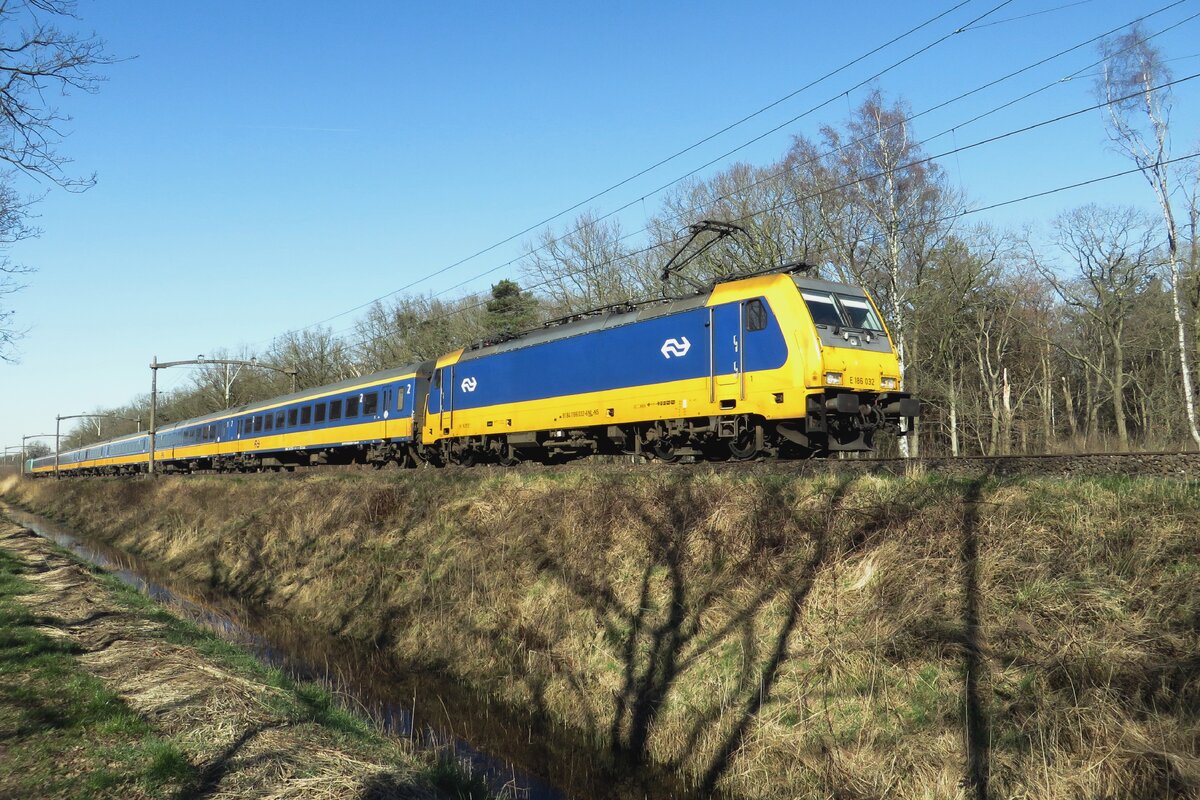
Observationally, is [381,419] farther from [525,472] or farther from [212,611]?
[525,472]

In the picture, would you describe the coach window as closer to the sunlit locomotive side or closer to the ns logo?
the sunlit locomotive side

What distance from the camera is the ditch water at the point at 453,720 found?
298 inches

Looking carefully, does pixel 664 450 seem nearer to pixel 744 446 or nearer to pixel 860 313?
pixel 744 446

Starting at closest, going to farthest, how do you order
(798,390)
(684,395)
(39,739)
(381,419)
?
(39,739) → (798,390) → (684,395) → (381,419)

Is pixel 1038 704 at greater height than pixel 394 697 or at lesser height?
greater

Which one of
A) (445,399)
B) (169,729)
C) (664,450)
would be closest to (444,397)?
(445,399)

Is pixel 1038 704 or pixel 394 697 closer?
pixel 1038 704

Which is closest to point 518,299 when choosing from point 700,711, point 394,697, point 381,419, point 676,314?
point 381,419

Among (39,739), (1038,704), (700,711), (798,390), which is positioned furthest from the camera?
(798,390)

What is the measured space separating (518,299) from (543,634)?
3785 centimetres

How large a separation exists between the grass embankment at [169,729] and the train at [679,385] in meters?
7.66

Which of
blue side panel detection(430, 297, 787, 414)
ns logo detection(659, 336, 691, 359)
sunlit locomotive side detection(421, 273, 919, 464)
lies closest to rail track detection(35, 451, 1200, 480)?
sunlit locomotive side detection(421, 273, 919, 464)

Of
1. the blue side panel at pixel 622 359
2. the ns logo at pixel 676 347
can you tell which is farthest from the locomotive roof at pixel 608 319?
the ns logo at pixel 676 347

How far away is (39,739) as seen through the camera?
5.92m
